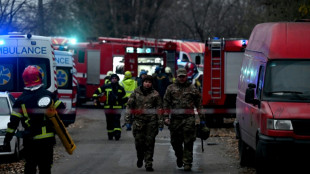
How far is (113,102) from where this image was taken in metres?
20.1

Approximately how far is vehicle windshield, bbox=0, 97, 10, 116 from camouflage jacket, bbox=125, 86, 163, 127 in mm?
3116

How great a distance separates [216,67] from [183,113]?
390 inches

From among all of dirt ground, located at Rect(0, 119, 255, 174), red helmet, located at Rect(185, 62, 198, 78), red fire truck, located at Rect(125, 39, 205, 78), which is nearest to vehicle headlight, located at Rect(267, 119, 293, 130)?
dirt ground, located at Rect(0, 119, 255, 174)

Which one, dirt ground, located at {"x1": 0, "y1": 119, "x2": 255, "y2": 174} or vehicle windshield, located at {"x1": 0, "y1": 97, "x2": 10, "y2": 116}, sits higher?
vehicle windshield, located at {"x1": 0, "y1": 97, "x2": 10, "y2": 116}

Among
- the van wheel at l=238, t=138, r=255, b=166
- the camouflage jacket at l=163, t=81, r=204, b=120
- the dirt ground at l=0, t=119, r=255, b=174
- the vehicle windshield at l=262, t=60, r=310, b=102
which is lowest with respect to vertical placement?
the dirt ground at l=0, t=119, r=255, b=174

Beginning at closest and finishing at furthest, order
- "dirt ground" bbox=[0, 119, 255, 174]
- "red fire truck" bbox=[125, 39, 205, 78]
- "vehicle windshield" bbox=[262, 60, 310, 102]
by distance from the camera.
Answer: "vehicle windshield" bbox=[262, 60, 310, 102], "dirt ground" bbox=[0, 119, 255, 174], "red fire truck" bbox=[125, 39, 205, 78]

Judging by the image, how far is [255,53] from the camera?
14.1m

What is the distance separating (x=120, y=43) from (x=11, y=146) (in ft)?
79.2

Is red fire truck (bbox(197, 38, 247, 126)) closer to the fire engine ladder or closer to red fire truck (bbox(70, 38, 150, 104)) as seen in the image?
the fire engine ladder

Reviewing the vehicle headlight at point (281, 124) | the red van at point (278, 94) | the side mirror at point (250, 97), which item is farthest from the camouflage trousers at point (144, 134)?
the vehicle headlight at point (281, 124)

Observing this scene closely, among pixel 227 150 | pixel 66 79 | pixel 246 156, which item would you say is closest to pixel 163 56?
pixel 66 79

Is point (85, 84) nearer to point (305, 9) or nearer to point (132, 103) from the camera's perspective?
point (305, 9)

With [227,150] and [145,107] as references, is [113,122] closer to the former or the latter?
[227,150]

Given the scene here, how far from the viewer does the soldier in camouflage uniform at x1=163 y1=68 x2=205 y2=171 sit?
14117 mm
